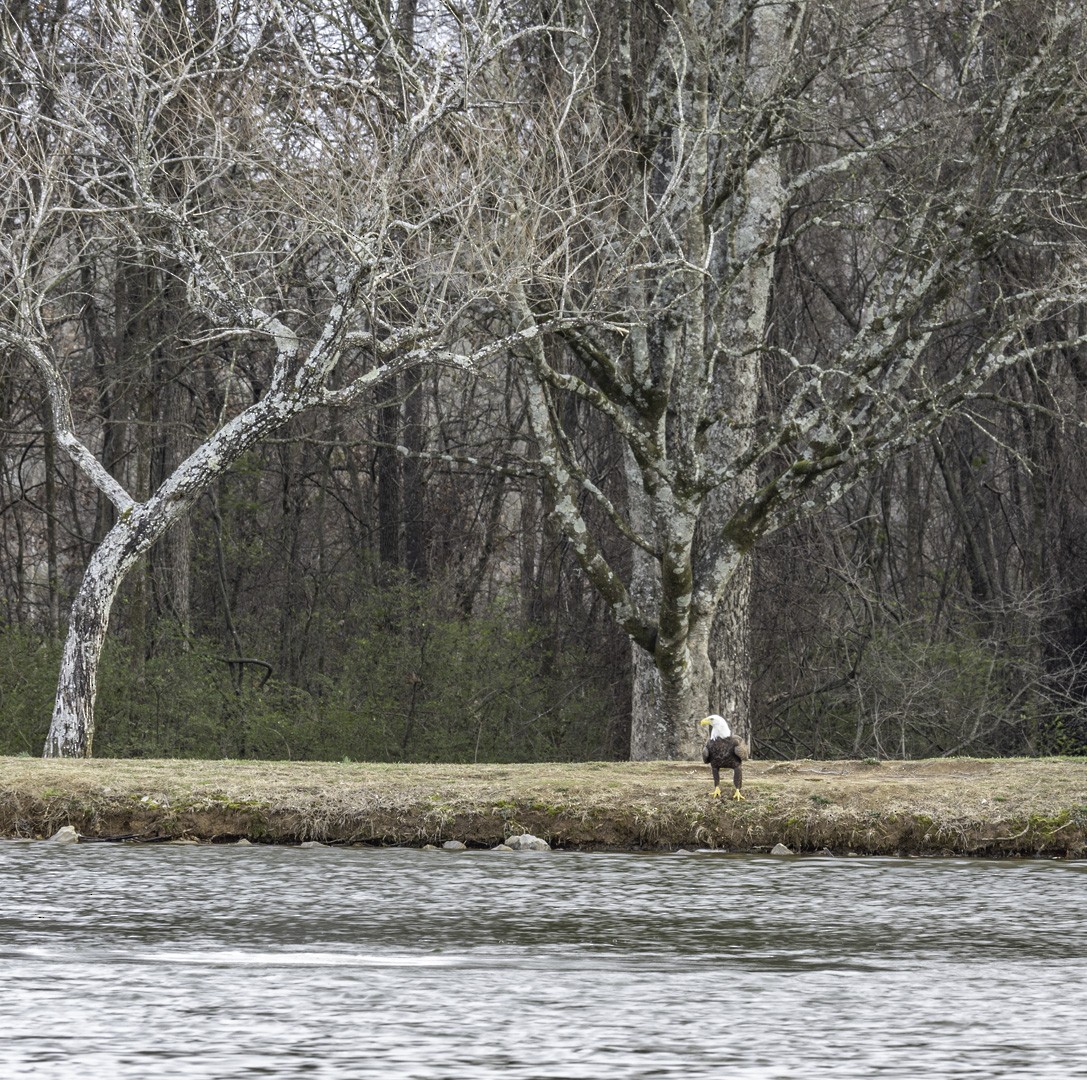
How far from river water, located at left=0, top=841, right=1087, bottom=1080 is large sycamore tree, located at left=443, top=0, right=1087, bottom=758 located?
6.42 metres

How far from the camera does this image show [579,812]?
40.9 feet

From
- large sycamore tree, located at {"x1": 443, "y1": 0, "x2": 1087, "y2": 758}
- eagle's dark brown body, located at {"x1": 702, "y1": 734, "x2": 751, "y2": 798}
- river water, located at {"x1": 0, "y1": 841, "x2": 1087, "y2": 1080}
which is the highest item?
large sycamore tree, located at {"x1": 443, "y1": 0, "x2": 1087, "y2": 758}

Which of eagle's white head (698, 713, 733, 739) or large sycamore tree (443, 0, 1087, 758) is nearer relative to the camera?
eagle's white head (698, 713, 733, 739)

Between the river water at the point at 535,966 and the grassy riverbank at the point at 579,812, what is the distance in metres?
0.44

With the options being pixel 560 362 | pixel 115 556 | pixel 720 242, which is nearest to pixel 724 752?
pixel 115 556

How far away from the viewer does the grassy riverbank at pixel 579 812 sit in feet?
39.6

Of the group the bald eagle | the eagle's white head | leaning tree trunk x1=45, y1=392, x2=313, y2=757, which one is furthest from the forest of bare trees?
the bald eagle

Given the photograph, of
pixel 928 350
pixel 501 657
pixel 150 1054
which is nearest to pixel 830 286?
pixel 928 350

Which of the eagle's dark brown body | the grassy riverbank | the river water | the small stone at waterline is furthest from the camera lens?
the eagle's dark brown body

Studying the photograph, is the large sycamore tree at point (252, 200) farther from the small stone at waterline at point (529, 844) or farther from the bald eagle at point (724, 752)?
the small stone at waterline at point (529, 844)

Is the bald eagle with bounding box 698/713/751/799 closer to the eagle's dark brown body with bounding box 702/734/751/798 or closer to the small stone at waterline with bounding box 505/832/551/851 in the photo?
the eagle's dark brown body with bounding box 702/734/751/798

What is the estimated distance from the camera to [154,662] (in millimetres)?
22266

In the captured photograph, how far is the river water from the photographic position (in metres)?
5.73

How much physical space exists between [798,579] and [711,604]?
4737mm
